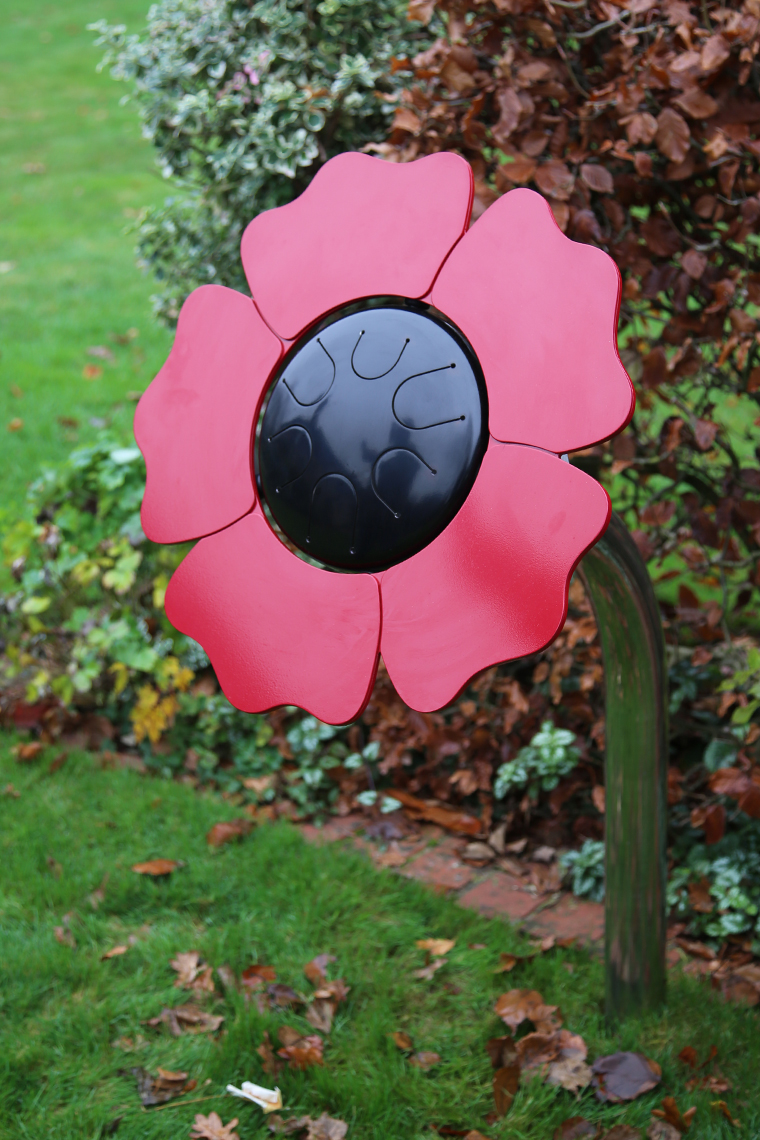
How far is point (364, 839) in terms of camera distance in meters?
2.71

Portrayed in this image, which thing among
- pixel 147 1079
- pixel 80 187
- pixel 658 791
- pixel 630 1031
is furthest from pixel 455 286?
pixel 80 187

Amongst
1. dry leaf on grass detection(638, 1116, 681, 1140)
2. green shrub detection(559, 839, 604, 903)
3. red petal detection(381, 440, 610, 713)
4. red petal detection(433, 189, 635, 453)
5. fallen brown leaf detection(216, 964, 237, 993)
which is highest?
red petal detection(433, 189, 635, 453)

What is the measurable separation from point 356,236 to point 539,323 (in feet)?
1.21

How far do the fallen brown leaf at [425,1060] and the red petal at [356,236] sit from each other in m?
1.48

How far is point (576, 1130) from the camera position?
5.64 feet

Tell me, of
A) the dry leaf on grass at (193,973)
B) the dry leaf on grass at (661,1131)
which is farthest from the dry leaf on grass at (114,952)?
the dry leaf on grass at (661,1131)

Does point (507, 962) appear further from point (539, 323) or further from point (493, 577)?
point (539, 323)

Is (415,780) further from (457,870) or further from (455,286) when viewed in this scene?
(455,286)

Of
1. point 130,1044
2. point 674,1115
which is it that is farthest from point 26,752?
point 674,1115

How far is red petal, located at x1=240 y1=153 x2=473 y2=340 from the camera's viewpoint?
1.35 m

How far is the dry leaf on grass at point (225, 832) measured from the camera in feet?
8.68

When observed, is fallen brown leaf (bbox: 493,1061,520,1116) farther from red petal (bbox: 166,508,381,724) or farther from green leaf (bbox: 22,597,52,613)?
green leaf (bbox: 22,597,52,613)

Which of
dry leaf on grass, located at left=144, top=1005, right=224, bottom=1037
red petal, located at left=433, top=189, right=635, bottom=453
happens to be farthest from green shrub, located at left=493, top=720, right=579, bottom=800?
red petal, located at left=433, top=189, right=635, bottom=453

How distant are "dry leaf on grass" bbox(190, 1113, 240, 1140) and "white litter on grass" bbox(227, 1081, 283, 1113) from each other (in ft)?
0.16
